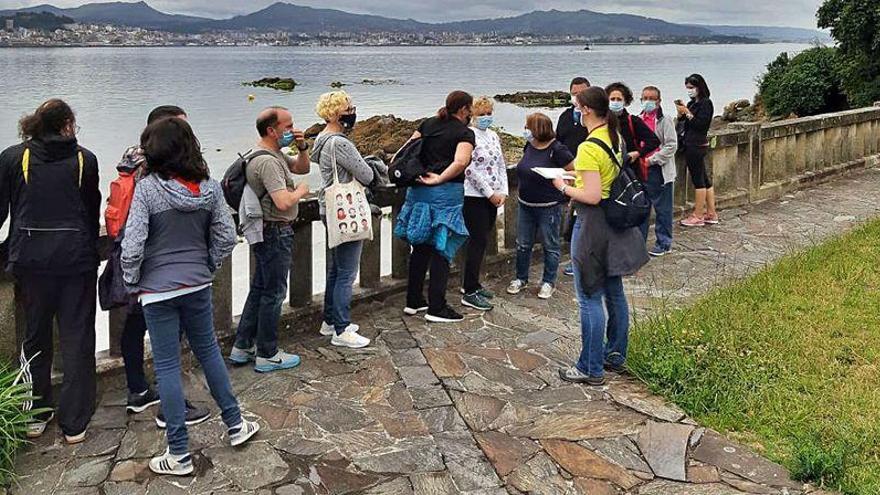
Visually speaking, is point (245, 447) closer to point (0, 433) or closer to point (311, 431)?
point (311, 431)

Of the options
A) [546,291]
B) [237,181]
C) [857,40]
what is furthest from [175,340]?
[857,40]

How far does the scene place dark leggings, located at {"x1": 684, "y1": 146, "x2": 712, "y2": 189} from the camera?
33.8 ft

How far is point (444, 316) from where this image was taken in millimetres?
7059

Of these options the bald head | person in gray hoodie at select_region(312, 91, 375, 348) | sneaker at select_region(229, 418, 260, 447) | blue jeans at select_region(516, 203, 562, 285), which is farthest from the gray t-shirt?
blue jeans at select_region(516, 203, 562, 285)

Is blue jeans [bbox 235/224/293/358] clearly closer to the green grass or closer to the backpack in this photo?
the backpack

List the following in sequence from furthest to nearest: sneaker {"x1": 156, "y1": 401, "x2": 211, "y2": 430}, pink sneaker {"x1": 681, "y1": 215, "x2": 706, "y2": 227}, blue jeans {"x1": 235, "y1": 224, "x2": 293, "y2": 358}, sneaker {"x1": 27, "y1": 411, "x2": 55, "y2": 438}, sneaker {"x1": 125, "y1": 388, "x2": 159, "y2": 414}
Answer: pink sneaker {"x1": 681, "y1": 215, "x2": 706, "y2": 227} < blue jeans {"x1": 235, "y1": 224, "x2": 293, "y2": 358} < sneaker {"x1": 125, "y1": 388, "x2": 159, "y2": 414} < sneaker {"x1": 156, "y1": 401, "x2": 211, "y2": 430} < sneaker {"x1": 27, "y1": 411, "x2": 55, "y2": 438}

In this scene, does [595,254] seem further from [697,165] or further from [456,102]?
[697,165]

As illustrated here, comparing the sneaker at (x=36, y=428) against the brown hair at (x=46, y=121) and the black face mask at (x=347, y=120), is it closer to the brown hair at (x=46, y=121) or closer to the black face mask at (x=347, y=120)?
the brown hair at (x=46, y=121)

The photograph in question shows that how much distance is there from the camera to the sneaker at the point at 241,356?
605 cm

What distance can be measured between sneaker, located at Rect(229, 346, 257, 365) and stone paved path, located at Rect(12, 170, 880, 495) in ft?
0.25

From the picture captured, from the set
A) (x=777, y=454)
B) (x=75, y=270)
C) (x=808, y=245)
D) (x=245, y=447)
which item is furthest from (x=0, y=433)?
(x=808, y=245)

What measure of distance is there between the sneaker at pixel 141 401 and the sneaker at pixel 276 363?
769mm

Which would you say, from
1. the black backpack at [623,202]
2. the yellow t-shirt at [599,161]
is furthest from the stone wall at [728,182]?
the black backpack at [623,202]

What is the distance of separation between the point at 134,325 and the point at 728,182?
8.73 metres
